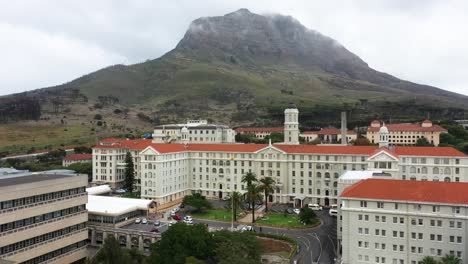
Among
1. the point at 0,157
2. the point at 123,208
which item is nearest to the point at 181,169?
the point at 123,208

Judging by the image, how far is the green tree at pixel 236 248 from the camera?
154ft

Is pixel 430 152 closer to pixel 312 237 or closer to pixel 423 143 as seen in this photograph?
pixel 312 237

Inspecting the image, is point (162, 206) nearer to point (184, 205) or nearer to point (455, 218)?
point (184, 205)

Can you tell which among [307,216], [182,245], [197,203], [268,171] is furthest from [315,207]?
[182,245]

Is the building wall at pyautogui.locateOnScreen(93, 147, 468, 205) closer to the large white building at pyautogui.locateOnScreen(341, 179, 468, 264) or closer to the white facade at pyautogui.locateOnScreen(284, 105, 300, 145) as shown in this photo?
the white facade at pyautogui.locateOnScreen(284, 105, 300, 145)

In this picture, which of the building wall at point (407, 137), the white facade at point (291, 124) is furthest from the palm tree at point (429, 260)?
the building wall at point (407, 137)

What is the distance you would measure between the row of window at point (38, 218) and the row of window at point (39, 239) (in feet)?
6.71

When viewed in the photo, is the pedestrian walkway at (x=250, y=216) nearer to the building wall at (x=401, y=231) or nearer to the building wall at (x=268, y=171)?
the building wall at (x=268, y=171)

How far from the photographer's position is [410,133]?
14350cm

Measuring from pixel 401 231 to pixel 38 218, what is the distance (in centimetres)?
4739

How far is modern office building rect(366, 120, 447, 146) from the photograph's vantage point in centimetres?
13657

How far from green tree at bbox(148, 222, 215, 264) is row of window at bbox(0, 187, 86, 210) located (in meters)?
15.1

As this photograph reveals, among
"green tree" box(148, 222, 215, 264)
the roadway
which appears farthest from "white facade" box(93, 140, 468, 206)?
"green tree" box(148, 222, 215, 264)

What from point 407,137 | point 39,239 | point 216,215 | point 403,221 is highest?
point 407,137
